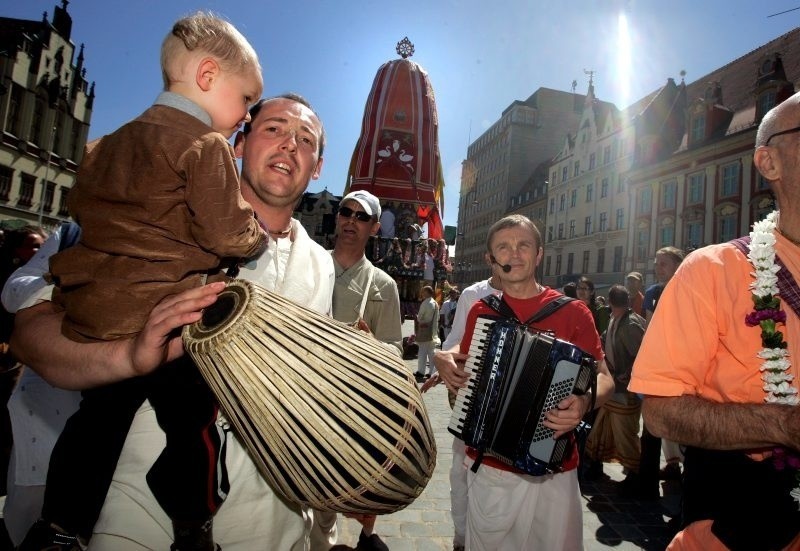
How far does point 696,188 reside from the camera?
28.6m

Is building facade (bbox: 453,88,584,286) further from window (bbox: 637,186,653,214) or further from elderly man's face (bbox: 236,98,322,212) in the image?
elderly man's face (bbox: 236,98,322,212)

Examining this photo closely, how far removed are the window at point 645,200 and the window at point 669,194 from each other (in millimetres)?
1094

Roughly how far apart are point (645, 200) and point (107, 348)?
1491 inches

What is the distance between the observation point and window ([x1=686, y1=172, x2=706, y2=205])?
92.1ft

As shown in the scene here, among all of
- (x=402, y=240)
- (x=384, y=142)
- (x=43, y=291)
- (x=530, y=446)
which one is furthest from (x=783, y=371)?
(x=384, y=142)

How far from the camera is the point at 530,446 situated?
2451 mm

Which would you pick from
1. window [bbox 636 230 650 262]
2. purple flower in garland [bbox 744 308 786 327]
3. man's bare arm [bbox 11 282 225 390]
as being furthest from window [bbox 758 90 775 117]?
man's bare arm [bbox 11 282 225 390]

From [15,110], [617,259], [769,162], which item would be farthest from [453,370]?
[617,259]

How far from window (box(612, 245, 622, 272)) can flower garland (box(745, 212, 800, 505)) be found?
37.6 metres

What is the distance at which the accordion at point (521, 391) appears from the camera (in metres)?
2.45

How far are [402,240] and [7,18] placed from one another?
120ft

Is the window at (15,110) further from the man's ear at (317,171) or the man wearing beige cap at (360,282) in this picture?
the man's ear at (317,171)

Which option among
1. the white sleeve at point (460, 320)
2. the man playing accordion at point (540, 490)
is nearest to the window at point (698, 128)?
the white sleeve at point (460, 320)

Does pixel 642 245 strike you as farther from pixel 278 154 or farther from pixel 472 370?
pixel 278 154
